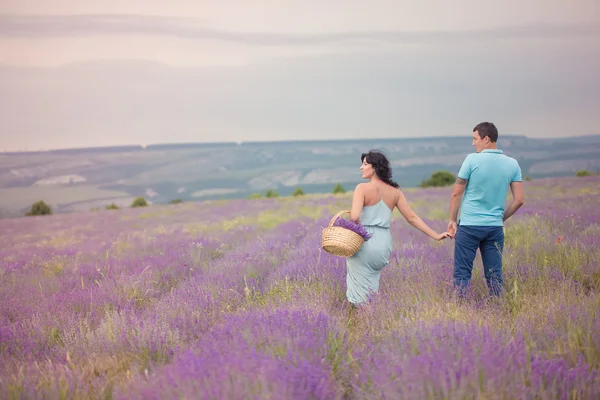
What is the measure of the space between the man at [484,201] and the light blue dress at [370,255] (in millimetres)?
715

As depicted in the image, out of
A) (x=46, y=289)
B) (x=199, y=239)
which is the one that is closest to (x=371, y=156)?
(x=46, y=289)

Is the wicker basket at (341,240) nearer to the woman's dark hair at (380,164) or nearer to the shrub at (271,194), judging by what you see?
the woman's dark hair at (380,164)

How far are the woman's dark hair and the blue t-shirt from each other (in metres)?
0.71

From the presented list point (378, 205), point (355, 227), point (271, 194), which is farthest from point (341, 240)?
point (271, 194)

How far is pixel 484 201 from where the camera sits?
4.75 meters

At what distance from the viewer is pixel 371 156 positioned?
15.2 feet

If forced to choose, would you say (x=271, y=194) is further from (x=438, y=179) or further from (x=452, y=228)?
(x=452, y=228)

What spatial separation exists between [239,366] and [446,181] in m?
53.0

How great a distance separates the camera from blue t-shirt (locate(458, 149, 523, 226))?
473cm

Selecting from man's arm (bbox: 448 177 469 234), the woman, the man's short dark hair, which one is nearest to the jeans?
man's arm (bbox: 448 177 469 234)

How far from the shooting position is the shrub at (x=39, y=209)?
47.8 m

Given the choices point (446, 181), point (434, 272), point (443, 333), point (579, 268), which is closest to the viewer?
point (443, 333)

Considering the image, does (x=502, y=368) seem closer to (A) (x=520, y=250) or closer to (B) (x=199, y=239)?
Result: (A) (x=520, y=250)

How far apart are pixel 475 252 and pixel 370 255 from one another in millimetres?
1104
